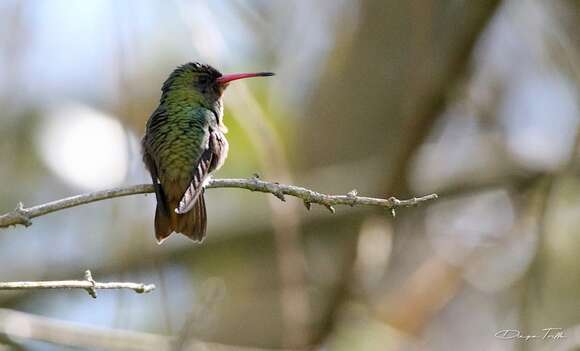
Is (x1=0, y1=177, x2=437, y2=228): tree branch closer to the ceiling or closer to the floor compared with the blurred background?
closer to the floor

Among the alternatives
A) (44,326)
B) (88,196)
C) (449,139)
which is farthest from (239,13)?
(88,196)

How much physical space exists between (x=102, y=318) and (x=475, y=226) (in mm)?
3038

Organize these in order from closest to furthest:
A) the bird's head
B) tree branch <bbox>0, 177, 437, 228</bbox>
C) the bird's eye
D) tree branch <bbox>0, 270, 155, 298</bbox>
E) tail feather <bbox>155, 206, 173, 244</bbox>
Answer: tree branch <bbox>0, 270, 155, 298</bbox> → tree branch <bbox>0, 177, 437, 228</bbox> → tail feather <bbox>155, 206, 173, 244</bbox> → the bird's head → the bird's eye

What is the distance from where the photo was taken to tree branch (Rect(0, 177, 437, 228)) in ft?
10.4

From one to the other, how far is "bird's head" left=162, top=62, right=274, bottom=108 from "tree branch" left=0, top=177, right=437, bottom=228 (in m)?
1.67

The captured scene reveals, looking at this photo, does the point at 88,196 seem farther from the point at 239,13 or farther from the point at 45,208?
the point at 239,13

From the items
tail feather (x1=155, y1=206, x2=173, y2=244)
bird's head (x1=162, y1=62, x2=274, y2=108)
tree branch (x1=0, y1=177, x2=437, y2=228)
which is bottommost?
tree branch (x1=0, y1=177, x2=437, y2=228)

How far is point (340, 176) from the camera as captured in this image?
7.61 m

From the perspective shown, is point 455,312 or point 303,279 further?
point 455,312

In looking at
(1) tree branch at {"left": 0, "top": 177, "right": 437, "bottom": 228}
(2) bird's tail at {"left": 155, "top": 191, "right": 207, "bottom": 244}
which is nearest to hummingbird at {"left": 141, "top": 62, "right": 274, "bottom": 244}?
(2) bird's tail at {"left": 155, "top": 191, "right": 207, "bottom": 244}

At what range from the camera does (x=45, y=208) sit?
3.17 metres

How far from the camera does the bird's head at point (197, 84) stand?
5.27 m

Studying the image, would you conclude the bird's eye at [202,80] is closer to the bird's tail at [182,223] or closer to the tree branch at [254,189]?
the bird's tail at [182,223]

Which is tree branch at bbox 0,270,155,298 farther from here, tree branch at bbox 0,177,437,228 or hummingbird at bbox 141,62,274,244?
hummingbird at bbox 141,62,274,244
